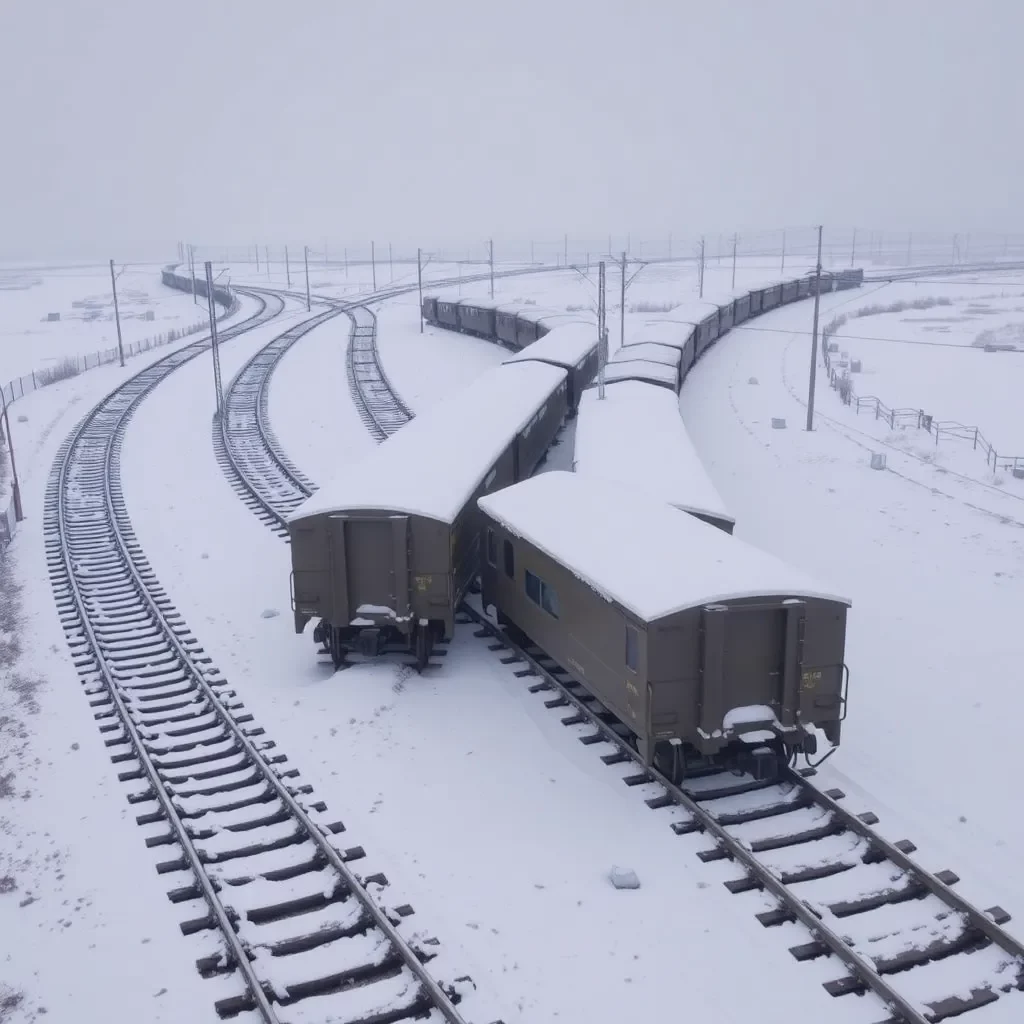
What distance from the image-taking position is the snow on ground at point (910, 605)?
1268cm

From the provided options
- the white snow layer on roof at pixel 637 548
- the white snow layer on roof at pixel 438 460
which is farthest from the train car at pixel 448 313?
the white snow layer on roof at pixel 637 548

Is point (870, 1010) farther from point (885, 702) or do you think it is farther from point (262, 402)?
point (262, 402)

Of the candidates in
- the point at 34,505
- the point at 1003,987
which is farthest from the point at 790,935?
the point at 34,505

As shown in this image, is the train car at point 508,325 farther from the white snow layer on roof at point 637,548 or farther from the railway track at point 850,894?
the railway track at point 850,894

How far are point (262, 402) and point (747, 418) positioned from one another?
19.2 metres

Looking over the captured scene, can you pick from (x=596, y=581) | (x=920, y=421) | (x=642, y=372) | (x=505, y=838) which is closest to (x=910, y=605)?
(x=596, y=581)

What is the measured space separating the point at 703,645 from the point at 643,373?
62.9 feet

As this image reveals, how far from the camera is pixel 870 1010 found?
9.33 m

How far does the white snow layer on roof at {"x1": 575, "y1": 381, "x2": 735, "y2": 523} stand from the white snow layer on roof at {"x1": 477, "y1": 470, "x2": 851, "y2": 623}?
1.09 m

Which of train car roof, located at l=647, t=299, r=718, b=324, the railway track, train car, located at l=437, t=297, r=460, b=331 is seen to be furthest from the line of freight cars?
train car, located at l=437, t=297, r=460, b=331

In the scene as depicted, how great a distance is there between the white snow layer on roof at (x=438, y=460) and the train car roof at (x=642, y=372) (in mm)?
3658

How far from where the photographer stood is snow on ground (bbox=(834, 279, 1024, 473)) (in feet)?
114

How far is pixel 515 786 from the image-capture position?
13227 millimetres

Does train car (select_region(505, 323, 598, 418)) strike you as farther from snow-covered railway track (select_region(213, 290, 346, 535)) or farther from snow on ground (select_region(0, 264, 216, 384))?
snow on ground (select_region(0, 264, 216, 384))
